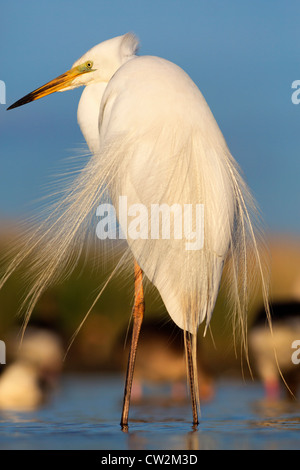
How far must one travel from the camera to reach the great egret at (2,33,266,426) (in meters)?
3.38

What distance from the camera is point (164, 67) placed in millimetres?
3764

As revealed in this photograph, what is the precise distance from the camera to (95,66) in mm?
4434

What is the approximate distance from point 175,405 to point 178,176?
1.48 metres

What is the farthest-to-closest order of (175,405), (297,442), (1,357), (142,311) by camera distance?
(1,357), (175,405), (142,311), (297,442)

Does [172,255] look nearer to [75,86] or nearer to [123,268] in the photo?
[123,268]

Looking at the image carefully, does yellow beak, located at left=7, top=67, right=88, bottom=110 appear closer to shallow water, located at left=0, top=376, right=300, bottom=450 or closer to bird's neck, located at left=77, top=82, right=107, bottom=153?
bird's neck, located at left=77, top=82, right=107, bottom=153

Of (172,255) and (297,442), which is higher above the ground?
(172,255)

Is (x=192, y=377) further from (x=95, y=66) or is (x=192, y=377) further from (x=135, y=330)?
(x=95, y=66)

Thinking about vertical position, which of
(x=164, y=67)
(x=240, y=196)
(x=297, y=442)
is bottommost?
(x=297, y=442)

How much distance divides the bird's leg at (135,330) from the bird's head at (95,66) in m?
1.25

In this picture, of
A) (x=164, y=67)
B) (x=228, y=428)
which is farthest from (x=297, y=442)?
(x=164, y=67)

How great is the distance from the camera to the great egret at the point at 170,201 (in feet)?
11.1

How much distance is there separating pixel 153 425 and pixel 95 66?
2051 mm

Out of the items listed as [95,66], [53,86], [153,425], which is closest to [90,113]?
[95,66]
